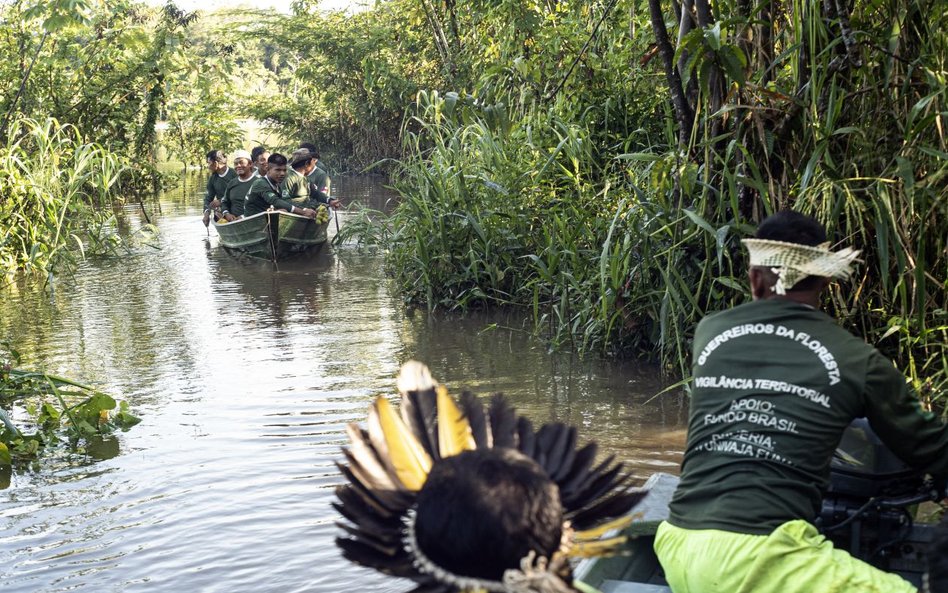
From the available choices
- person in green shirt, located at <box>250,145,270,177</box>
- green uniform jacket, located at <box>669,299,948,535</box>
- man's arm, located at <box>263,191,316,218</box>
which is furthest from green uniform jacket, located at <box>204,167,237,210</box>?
green uniform jacket, located at <box>669,299,948,535</box>

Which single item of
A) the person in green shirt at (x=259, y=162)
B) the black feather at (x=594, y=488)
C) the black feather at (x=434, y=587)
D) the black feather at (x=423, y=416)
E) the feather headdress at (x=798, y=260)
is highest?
the person in green shirt at (x=259, y=162)

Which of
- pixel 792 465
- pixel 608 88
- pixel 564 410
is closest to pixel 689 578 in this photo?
pixel 792 465

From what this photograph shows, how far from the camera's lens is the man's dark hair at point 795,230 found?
300cm

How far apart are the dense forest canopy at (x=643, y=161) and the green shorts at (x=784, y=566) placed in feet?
8.37

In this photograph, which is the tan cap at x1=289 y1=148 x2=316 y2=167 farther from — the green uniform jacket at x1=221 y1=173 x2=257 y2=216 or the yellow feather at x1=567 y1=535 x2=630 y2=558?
the yellow feather at x1=567 y1=535 x2=630 y2=558

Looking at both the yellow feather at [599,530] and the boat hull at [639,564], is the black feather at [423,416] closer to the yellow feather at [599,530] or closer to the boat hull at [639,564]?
the yellow feather at [599,530]

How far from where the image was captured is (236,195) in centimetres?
1447

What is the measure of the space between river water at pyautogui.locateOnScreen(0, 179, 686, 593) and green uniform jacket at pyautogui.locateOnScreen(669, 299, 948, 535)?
3.27ft

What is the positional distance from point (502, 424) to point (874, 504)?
1.71 m

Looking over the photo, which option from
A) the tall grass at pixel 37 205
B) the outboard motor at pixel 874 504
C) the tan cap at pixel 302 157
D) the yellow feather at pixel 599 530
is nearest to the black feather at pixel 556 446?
the yellow feather at pixel 599 530

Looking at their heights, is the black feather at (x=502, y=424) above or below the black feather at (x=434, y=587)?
above

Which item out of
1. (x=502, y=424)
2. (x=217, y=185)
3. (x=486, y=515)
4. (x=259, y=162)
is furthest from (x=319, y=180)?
(x=486, y=515)

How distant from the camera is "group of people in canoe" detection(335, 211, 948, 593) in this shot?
179cm

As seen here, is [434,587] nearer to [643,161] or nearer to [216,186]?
[643,161]
